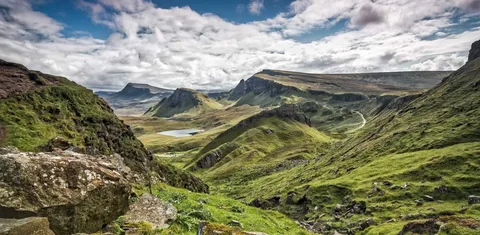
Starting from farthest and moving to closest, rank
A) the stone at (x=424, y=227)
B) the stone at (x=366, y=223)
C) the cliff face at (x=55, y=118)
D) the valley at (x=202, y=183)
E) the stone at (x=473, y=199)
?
the stone at (x=366, y=223)
the stone at (x=473, y=199)
the cliff face at (x=55, y=118)
the stone at (x=424, y=227)
the valley at (x=202, y=183)

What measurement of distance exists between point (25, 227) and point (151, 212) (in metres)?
11.0

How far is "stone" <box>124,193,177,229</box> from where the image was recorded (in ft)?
62.4

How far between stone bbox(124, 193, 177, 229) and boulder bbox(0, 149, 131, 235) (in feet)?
9.02

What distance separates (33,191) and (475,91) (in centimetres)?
17104

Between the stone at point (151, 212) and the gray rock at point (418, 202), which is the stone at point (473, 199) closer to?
the gray rock at point (418, 202)

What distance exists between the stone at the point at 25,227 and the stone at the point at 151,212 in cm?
755

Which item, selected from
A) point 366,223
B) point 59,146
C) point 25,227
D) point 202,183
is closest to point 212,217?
point 25,227

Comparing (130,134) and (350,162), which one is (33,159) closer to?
(130,134)

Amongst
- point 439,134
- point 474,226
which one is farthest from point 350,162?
point 474,226

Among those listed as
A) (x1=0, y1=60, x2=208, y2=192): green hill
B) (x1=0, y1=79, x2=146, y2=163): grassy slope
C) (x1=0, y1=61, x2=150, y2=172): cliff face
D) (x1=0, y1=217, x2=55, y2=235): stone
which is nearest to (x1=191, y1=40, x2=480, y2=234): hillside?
(x1=0, y1=217, x2=55, y2=235): stone

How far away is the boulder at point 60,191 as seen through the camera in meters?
12.9

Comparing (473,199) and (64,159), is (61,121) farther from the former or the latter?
(473,199)

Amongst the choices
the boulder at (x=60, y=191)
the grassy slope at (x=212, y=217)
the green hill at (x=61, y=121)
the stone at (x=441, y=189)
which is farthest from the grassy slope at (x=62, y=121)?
the stone at (x=441, y=189)

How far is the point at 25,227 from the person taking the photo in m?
10.2
